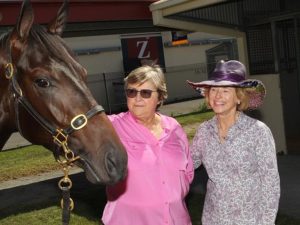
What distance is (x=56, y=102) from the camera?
217cm

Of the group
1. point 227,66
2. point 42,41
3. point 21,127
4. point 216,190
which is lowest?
point 216,190

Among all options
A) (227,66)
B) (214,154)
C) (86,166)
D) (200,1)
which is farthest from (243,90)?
(200,1)

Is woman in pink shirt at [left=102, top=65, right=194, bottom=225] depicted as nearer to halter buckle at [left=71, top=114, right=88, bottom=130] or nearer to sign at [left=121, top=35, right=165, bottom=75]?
halter buckle at [left=71, top=114, right=88, bottom=130]

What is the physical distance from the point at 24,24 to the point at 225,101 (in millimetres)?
1179

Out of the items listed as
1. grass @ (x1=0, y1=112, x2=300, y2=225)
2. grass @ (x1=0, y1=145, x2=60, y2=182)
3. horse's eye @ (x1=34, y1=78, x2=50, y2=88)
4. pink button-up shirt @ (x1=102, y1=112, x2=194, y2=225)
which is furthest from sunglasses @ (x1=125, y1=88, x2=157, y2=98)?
grass @ (x1=0, y1=145, x2=60, y2=182)

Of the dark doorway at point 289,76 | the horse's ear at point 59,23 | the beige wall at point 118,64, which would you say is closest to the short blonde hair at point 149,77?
the horse's ear at point 59,23

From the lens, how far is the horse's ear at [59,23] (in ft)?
8.29

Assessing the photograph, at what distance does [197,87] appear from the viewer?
2646 mm

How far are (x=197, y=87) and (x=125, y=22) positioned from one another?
143 inches

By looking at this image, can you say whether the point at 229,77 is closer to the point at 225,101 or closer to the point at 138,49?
the point at 225,101

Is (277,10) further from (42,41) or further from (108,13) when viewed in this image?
(42,41)

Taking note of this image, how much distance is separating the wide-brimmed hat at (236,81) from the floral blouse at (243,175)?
6.5 inches

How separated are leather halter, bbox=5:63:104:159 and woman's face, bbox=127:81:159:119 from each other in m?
0.25

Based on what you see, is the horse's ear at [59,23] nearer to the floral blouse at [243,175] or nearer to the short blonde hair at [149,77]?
the short blonde hair at [149,77]
